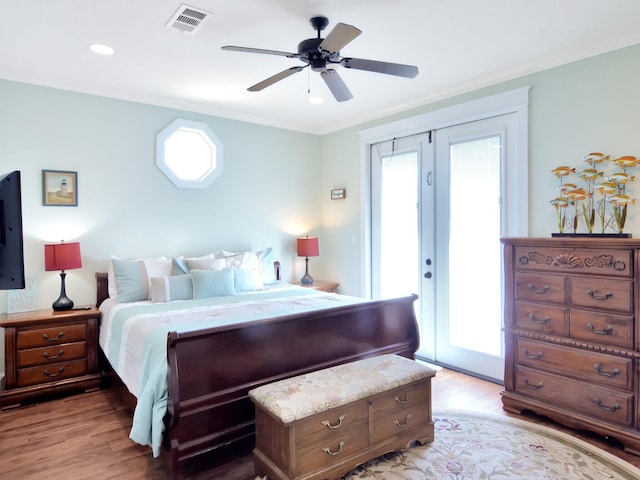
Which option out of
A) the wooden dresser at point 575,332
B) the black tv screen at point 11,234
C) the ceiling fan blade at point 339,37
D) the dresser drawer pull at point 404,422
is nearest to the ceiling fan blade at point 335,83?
the ceiling fan blade at point 339,37

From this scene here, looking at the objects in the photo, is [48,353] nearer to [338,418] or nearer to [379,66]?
[338,418]

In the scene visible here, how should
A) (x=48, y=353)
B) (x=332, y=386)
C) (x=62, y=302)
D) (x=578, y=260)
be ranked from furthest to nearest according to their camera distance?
(x=62, y=302) < (x=48, y=353) < (x=578, y=260) < (x=332, y=386)

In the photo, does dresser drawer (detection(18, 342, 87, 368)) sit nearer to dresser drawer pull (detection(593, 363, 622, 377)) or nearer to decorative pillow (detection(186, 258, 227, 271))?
decorative pillow (detection(186, 258, 227, 271))

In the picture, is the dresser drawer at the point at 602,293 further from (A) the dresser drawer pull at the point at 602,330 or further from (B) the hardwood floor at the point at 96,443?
(B) the hardwood floor at the point at 96,443

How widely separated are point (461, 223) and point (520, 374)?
4.64 ft

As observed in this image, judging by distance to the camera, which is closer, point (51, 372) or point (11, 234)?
point (11, 234)

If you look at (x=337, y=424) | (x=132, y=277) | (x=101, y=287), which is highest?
(x=132, y=277)

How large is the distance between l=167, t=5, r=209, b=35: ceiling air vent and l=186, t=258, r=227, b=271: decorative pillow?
2.01 m

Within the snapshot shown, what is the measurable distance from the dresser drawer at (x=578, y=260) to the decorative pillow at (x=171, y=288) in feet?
8.73

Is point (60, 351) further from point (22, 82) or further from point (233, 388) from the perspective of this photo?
point (22, 82)

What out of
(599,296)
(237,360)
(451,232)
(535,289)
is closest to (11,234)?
(237,360)

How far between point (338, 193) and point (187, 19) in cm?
286

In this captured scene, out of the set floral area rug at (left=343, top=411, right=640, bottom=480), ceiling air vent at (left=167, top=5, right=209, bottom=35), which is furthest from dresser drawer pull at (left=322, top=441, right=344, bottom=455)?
ceiling air vent at (left=167, top=5, right=209, bottom=35)

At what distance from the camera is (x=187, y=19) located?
2463mm
